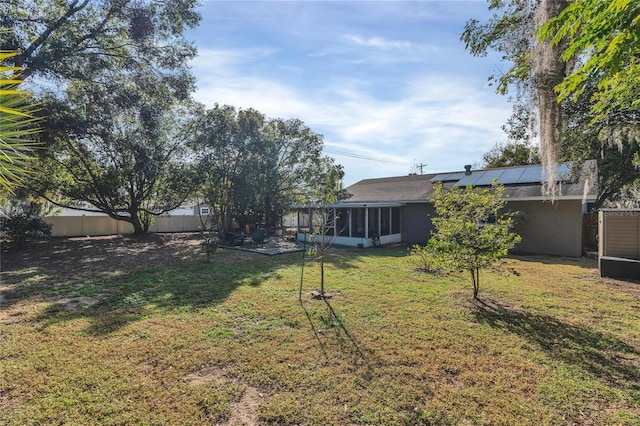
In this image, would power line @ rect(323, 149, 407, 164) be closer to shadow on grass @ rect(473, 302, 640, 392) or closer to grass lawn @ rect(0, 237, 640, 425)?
grass lawn @ rect(0, 237, 640, 425)

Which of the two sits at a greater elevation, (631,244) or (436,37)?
(436,37)

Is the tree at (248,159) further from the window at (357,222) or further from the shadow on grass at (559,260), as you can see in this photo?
the shadow on grass at (559,260)

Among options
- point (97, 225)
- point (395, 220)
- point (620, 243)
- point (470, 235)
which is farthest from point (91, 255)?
point (620, 243)

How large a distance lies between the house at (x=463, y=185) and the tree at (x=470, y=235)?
2947 millimetres

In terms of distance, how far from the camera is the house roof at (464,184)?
9.84m

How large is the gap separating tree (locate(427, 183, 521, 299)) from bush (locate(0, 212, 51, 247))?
13.9 meters

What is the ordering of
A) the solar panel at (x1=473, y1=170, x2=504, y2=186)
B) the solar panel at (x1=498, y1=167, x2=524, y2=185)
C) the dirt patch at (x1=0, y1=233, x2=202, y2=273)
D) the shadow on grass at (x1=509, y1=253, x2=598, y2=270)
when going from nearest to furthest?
1. the dirt patch at (x1=0, y1=233, x2=202, y2=273)
2. the shadow on grass at (x1=509, y1=253, x2=598, y2=270)
3. the solar panel at (x1=498, y1=167, x2=524, y2=185)
4. the solar panel at (x1=473, y1=170, x2=504, y2=186)

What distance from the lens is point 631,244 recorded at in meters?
6.87

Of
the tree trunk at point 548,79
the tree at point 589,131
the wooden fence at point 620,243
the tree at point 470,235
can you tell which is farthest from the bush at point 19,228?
the wooden fence at point 620,243

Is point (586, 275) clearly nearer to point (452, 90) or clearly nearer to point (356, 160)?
point (452, 90)

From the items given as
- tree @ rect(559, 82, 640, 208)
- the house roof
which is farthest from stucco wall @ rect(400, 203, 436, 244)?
tree @ rect(559, 82, 640, 208)

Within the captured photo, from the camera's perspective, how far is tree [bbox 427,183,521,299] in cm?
497

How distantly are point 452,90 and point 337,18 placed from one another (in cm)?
362

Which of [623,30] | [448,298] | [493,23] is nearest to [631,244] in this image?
[448,298]
